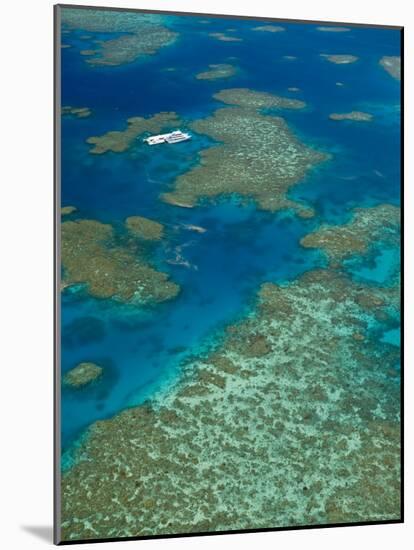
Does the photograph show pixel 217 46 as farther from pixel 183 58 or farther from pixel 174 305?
pixel 174 305

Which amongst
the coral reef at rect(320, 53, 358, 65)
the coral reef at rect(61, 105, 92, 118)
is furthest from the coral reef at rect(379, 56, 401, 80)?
the coral reef at rect(61, 105, 92, 118)

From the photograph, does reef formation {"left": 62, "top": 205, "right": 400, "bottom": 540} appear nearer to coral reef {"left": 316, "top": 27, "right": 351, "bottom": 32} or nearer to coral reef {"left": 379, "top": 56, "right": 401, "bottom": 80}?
coral reef {"left": 379, "top": 56, "right": 401, "bottom": 80}

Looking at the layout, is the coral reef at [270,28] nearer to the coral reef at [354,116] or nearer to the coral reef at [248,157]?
the coral reef at [248,157]

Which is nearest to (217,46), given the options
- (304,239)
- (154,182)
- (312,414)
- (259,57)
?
(259,57)

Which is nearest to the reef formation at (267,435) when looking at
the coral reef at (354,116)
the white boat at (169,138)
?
the coral reef at (354,116)

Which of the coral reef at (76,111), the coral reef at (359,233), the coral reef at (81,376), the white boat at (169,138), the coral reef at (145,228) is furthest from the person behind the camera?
the white boat at (169,138)

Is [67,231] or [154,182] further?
[154,182]

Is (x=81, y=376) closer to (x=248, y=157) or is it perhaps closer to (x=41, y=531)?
(x=41, y=531)
